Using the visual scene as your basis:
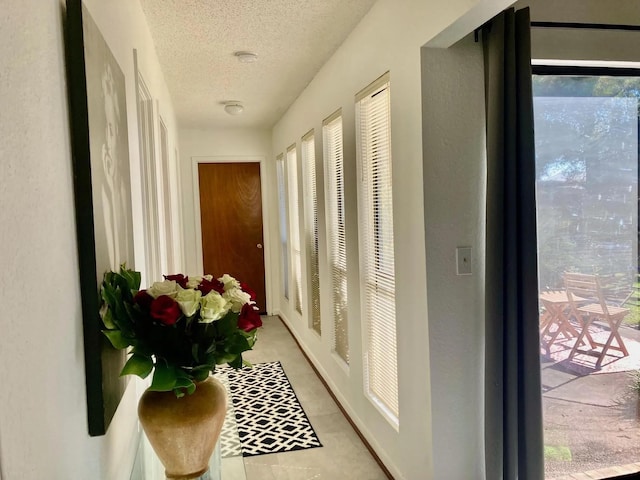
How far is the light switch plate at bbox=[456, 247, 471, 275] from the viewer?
6.46 ft

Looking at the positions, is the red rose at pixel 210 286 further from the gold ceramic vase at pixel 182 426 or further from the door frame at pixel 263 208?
the door frame at pixel 263 208

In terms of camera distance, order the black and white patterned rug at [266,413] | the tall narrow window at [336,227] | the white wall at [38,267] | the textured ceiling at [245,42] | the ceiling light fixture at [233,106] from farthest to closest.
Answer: the ceiling light fixture at [233,106] → the tall narrow window at [336,227] → the black and white patterned rug at [266,413] → the textured ceiling at [245,42] → the white wall at [38,267]

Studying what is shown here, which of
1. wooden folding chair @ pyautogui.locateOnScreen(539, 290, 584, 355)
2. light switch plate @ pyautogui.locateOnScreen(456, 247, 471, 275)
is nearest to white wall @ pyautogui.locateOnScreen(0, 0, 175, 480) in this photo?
light switch plate @ pyautogui.locateOnScreen(456, 247, 471, 275)

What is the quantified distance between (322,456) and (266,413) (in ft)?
2.27

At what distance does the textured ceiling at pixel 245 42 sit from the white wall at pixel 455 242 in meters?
0.78

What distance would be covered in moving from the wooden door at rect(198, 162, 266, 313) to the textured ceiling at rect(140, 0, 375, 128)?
5.36 feet

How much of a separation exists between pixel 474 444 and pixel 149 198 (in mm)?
1956

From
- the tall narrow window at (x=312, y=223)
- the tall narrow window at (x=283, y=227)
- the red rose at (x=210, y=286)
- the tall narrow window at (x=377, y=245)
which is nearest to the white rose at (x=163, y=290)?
the red rose at (x=210, y=286)

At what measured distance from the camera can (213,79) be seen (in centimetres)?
368

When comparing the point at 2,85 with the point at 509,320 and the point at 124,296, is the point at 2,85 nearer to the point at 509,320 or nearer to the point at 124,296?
the point at 124,296

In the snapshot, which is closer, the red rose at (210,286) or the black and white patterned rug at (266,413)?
the red rose at (210,286)

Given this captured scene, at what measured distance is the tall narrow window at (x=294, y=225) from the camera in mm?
4827

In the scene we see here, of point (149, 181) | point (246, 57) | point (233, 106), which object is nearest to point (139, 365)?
point (149, 181)

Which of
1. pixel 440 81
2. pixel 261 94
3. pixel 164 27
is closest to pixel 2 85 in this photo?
pixel 440 81
